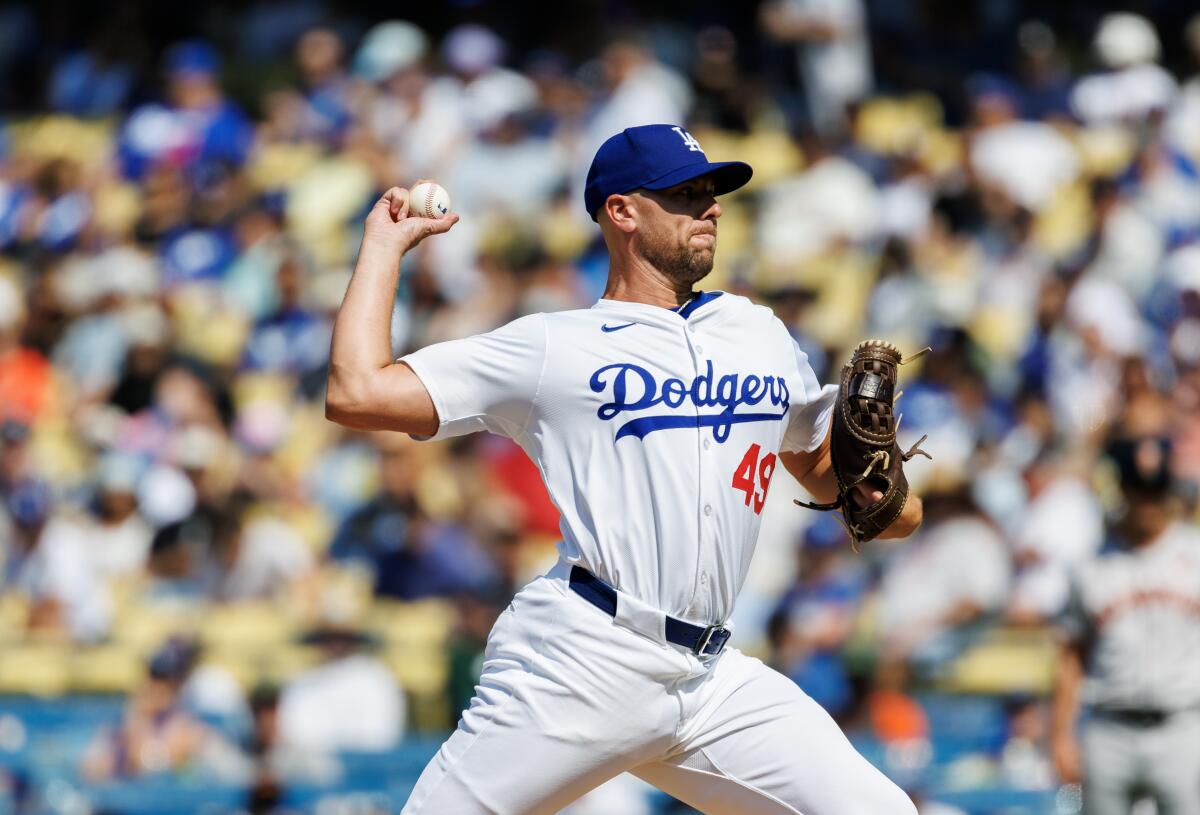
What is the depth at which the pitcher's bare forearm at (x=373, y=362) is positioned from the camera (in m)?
3.67

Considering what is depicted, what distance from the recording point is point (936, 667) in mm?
7789

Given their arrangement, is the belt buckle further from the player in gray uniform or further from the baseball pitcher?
the player in gray uniform

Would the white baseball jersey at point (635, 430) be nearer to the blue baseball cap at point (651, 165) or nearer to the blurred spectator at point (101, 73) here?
the blue baseball cap at point (651, 165)

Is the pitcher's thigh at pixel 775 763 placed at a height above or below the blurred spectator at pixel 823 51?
below

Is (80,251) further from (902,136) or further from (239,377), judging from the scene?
(902,136)

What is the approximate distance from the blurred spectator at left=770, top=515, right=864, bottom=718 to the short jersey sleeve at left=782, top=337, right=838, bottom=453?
11.4 feet

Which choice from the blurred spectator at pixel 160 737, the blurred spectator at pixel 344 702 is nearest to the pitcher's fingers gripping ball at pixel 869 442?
the blurred spectator at pixel 344 702

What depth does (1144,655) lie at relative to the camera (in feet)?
20.4

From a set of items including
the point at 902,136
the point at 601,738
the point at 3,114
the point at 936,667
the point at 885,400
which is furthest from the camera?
the point at 3,114

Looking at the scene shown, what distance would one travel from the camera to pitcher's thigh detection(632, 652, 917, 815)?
3760mm

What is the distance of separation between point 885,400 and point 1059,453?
491 cm

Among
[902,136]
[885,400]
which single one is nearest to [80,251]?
[902,136]

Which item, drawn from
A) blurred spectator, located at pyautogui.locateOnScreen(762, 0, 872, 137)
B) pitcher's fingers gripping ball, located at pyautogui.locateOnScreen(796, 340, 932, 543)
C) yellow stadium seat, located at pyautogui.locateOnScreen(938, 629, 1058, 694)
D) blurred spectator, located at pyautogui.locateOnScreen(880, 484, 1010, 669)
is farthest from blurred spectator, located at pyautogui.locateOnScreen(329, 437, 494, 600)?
blurred spectator, located at pyautogui.locateOnScreen(762, 0, 872, 137)

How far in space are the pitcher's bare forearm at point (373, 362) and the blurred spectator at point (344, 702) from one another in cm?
441
